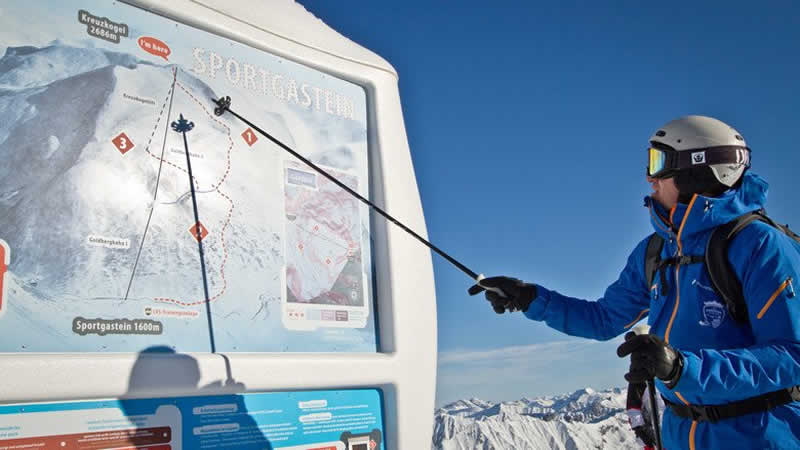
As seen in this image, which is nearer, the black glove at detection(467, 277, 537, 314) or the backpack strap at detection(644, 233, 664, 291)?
the backpack strap at detection(644, 233, 664, 291)

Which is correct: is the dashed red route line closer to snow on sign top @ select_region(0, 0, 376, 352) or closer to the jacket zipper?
snow on sign top @ select_region(0, 0, 376, 352)

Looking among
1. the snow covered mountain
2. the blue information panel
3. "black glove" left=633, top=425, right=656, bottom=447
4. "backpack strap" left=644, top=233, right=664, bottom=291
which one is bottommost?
the snow covered mountain

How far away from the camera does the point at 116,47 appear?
8.03ft

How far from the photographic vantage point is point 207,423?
2320 mm

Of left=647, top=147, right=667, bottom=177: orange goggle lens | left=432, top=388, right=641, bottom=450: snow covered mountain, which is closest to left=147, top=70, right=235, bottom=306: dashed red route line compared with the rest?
left=647, top=147, right=667, bottom=177: orange goggle lens

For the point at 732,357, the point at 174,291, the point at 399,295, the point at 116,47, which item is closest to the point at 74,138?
the point at 116,47

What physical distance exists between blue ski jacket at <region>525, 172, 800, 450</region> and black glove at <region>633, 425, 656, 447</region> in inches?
77.3

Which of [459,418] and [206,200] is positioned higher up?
[206,200]

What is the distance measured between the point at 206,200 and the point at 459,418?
522 ft

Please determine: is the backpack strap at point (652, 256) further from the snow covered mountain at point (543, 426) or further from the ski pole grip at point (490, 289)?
the snow covered mountain at point (543, 426)

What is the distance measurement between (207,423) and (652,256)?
1.97 m

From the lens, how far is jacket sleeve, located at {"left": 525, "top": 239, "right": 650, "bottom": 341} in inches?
126

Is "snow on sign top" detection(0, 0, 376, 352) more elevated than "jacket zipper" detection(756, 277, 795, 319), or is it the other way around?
"snow on sign top" detection(0, 0, 376, 352)

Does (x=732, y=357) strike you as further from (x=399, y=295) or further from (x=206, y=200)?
(x=206, y=200)
